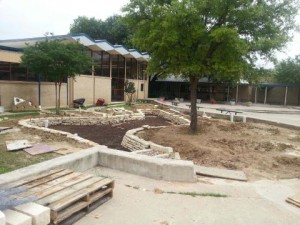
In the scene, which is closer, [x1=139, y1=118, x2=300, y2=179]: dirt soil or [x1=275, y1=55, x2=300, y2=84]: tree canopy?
[x1=139, y1=118, x2=300, y2=179]: dirt soil

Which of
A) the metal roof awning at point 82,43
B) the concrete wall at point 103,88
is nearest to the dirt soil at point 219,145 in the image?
the metal roof awning at point 82,43

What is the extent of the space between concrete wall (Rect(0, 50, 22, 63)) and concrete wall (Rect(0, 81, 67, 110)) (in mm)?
1389

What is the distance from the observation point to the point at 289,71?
3625 centimetres

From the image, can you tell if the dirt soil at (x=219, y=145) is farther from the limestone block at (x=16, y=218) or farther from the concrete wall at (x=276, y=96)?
the concrete wall at (x=276, y=96)

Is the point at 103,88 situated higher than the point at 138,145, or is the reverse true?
the point at 103,88

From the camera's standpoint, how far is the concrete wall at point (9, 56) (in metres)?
18.1

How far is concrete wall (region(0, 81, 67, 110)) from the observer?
18.6 meters

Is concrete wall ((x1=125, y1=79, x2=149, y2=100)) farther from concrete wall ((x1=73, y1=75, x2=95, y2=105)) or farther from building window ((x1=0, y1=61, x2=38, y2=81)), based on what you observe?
building window ((x1=0, y1=61, x2=38, y2=81))

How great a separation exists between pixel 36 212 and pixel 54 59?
1448 centimetres

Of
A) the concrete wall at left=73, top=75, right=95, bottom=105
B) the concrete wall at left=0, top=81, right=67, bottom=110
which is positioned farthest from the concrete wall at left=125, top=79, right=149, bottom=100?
the concrete wall at left=0, top=81, right=67, bottom=110

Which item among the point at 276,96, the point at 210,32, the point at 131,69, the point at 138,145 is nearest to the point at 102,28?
the point at 131,69

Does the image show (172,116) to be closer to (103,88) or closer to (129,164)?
(103,88)

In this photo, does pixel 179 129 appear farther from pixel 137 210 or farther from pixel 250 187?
pixel 137 210

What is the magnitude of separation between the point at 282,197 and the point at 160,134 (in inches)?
263
